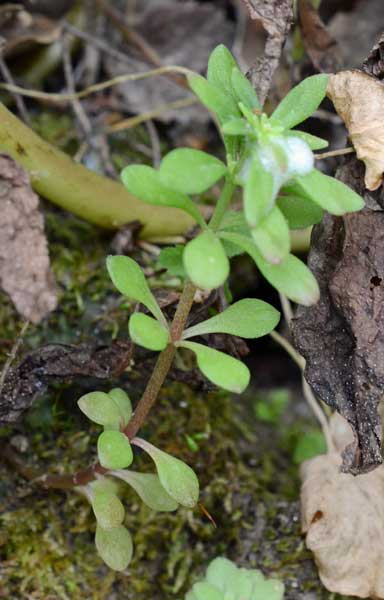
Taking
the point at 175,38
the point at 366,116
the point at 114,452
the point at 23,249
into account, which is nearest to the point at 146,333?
the point at 114,452

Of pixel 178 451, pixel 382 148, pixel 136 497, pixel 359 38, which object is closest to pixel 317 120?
pixel 359 38

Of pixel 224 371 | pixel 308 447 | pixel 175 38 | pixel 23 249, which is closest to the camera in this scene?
pixel 224 371

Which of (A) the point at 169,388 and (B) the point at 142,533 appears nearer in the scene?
(B) the point at 142,533

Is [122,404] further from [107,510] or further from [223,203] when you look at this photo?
[223,203]

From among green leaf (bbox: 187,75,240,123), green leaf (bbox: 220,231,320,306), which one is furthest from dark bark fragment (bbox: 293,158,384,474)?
green leaf (bbox: 187,75,240,123)

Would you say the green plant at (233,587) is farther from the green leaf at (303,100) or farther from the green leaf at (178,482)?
the green leaf at (303,100)

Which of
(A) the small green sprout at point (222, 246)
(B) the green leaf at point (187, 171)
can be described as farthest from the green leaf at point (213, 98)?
(B) the green leaf at point (187, 171)

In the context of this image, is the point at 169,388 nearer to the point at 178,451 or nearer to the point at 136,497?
the point at 178,451
